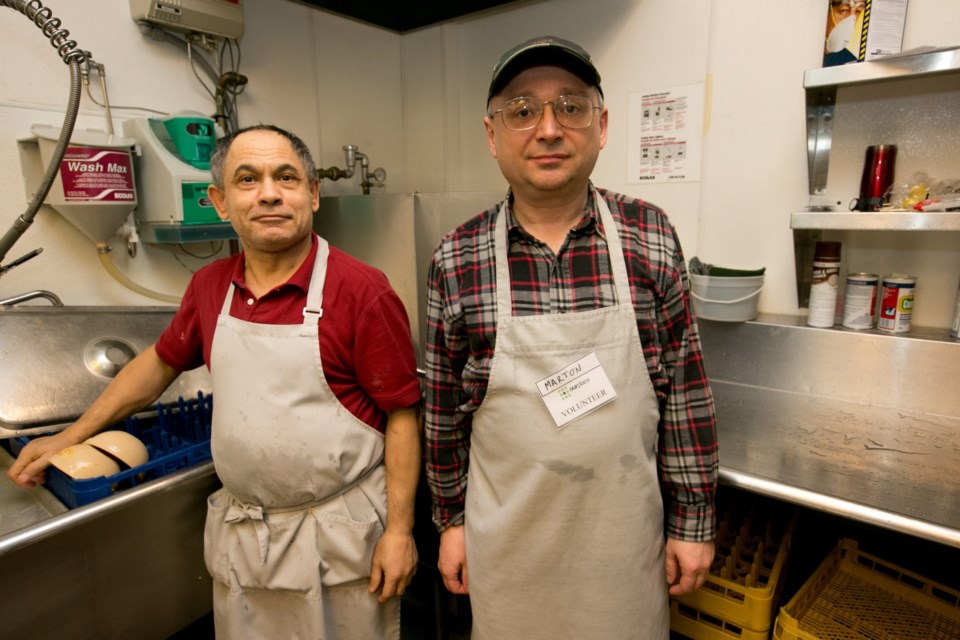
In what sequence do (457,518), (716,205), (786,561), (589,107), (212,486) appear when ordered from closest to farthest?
(589,107)
(457,518)
(212,486)
(786,561)
(716,205)

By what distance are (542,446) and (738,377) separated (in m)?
1.09

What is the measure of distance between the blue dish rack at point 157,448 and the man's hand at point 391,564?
458 mm

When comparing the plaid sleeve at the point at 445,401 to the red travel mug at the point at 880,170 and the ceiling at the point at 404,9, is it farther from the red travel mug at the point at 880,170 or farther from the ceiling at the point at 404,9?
the ceiling at the point at 404,9

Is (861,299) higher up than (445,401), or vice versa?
(861,299)

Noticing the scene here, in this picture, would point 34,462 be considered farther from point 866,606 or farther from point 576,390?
point 866,606

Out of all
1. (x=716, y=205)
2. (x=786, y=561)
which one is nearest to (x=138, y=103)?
(x=716, y=205)

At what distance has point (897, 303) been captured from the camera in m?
1.51

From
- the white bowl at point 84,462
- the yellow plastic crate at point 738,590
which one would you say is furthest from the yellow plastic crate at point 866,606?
the white bowl at point 84,462

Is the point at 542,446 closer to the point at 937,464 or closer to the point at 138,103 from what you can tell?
the point at 937,464

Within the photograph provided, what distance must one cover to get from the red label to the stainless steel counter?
5.75 ft

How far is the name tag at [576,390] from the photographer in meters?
0.97

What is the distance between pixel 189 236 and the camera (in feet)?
5.64

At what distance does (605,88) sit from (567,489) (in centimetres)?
163

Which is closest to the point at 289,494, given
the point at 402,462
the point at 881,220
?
the point at 402,462
